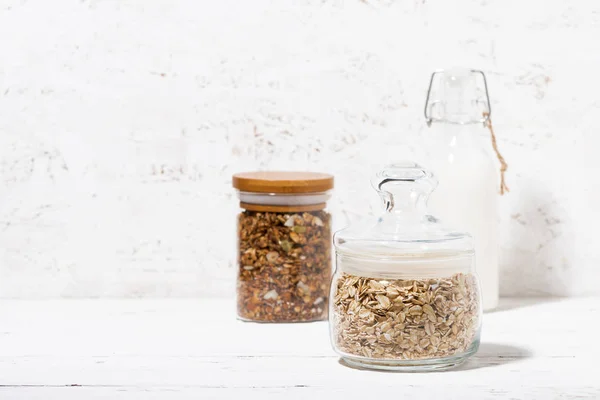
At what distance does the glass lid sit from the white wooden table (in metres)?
0.11

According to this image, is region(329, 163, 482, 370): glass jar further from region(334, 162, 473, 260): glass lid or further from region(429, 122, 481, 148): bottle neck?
region(429, 122, 481, 148): bottle neck

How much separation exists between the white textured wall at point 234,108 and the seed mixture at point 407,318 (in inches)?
14.4

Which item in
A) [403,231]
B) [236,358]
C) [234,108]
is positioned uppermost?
[234,108]

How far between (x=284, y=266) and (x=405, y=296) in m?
0.24

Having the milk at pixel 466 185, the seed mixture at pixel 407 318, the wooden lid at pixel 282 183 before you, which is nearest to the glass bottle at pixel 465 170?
the milk at pixel 466 185

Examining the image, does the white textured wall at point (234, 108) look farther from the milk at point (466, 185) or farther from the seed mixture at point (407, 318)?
the seed mixture at point (407, 318)

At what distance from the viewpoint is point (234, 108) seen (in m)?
1.16

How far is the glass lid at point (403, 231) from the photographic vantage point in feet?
2.73

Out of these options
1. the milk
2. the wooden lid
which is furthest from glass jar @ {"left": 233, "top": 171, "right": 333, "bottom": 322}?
the milk

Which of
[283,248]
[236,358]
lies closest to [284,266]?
[283,248]

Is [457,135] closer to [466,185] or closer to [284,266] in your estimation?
[466,185]

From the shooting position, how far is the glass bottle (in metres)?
1.06

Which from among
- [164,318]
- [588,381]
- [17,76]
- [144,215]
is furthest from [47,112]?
[588,381]

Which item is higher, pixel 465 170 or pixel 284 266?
pixel 465 170
